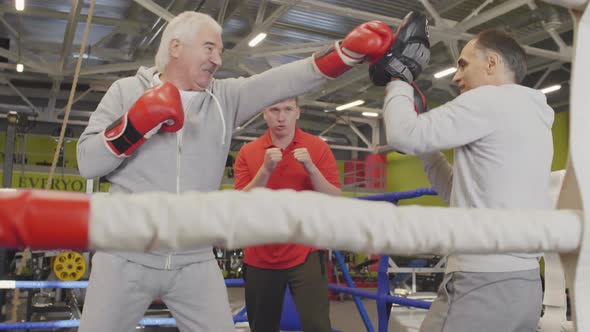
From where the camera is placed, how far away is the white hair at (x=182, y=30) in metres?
1.62

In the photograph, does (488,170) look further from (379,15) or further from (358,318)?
(379,15)

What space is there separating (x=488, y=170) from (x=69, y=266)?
579 centimetres

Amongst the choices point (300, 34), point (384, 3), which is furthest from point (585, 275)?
point (300, 34)

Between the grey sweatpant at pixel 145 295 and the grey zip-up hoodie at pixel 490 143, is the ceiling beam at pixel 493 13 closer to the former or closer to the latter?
the grey zip-up hoodie at pixel 490 143

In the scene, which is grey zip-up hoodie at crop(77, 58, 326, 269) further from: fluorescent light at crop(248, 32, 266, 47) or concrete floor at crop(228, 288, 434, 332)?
fluorescent light at crop(248, 32, 266, 47)

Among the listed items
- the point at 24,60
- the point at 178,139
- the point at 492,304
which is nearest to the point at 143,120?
the point at 178,139

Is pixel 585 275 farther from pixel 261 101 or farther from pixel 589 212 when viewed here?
pixel 261 101

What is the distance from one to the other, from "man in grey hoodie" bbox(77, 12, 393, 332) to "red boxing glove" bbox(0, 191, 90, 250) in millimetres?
821

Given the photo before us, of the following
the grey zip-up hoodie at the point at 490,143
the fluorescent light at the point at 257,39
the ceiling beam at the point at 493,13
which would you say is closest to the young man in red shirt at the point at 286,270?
the grey zip-up hoodie at the point at 490,143

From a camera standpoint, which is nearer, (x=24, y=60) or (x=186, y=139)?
(x=186, y=139)

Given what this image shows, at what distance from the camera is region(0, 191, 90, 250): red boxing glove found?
1.75ft

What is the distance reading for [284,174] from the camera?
227 centimetres

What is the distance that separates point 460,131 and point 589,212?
1.57ft

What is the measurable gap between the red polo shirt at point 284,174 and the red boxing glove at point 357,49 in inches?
31.7
